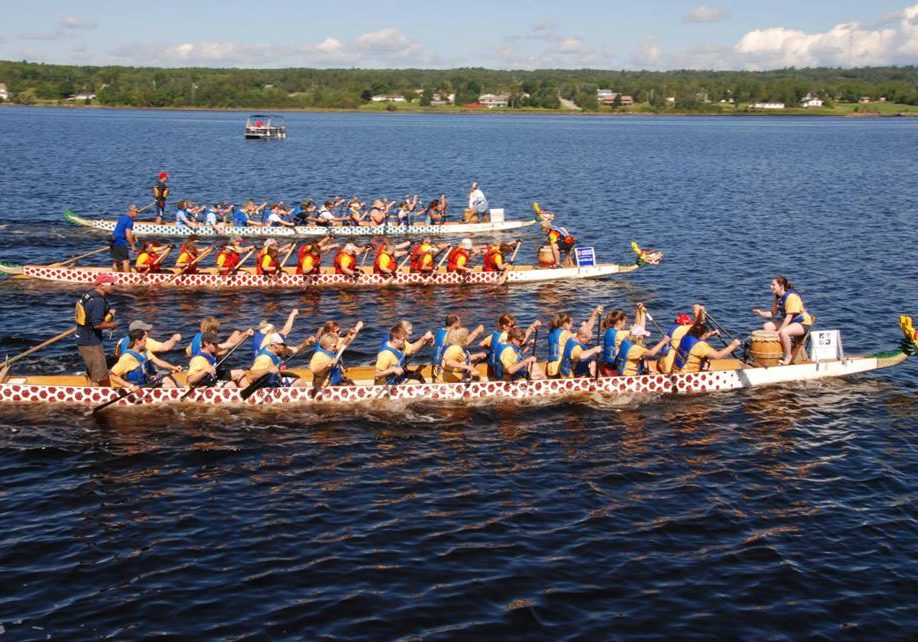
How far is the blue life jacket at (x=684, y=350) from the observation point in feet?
75.2

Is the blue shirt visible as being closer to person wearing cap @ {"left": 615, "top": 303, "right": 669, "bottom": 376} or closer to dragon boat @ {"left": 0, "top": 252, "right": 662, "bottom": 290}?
dragon boat @ {"left": 0, "top": 252, "right": 662, "bottom": 290}

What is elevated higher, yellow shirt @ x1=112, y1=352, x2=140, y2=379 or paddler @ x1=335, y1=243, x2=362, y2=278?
paddler @ x1=335, y1=243, x2=362, y2=278

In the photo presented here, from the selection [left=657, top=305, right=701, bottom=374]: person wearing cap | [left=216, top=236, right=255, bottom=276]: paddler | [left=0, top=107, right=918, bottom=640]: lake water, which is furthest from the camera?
[left=216, top=236, right=255, bottom=276]: paddler

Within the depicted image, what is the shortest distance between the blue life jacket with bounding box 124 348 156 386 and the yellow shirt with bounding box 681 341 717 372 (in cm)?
1302

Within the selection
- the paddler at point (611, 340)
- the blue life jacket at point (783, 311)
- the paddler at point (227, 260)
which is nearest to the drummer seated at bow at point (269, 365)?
the paddler at point (611, 340)

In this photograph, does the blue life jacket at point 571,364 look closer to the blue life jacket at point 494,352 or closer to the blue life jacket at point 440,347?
the blue life jacket at point 494,352

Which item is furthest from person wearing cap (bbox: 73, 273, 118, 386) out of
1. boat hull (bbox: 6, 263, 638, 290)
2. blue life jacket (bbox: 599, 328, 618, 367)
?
boat hull (bbox: 6, 263, 638, 290)

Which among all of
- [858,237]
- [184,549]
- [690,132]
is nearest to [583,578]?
[184,549]

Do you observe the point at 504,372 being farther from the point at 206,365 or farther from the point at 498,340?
the point at 206,365

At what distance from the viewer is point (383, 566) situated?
15398 mm

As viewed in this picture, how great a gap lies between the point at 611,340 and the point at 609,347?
190mm

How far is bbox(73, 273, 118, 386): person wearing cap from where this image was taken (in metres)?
21.0

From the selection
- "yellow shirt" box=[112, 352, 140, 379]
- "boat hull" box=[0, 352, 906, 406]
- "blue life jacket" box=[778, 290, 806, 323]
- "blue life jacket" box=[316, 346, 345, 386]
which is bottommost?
"boat hull" box=[0, 352, 906, 406]

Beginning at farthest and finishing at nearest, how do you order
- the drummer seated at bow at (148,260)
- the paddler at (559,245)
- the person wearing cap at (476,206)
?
the person wearing cap at (476,206)
the paddler at (559,245)
the drummer seated at bow at (148,260)
